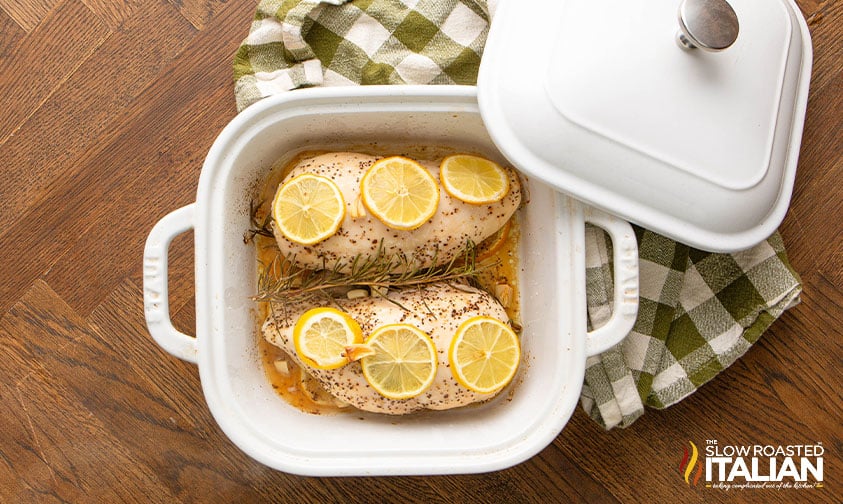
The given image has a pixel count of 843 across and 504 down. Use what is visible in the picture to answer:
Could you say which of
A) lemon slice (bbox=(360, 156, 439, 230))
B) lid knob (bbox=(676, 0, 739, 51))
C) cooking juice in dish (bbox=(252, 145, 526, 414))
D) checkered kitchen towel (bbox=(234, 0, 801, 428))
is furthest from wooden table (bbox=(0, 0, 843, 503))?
lid knob (bbox=(676, 0, 739, 51))

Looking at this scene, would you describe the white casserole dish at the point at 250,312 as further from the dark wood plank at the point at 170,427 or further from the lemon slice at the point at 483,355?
the dark wood plank at the point at 170,427

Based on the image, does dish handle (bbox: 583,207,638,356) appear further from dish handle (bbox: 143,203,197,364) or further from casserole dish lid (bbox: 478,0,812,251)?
dish handle (bbox: 143,203,197,364)

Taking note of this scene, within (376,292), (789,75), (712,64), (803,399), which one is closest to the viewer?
(712,64)

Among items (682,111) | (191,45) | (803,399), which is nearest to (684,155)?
(682,111)

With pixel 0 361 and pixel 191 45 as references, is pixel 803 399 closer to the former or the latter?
pixel 191 45

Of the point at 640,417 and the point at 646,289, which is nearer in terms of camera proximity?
the point at 646,289

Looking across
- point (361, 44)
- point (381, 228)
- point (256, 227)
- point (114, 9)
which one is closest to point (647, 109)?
point (381, 228)
